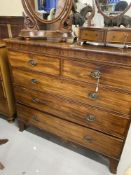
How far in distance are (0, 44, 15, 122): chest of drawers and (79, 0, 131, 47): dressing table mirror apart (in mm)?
906

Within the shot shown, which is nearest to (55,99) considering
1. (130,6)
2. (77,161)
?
(77,161)

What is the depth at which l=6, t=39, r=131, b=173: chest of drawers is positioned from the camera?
3.39 ft

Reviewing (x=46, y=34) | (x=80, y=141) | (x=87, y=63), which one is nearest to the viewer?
(x=87, y=63)

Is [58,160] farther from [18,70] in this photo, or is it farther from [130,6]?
[130,6]

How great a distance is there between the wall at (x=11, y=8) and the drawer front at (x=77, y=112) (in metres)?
0.92

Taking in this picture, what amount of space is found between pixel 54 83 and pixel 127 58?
23.4 inches

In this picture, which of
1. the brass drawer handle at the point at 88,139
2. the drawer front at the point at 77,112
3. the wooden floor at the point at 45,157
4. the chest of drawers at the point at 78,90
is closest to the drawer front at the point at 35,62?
the chest of drawers at the point at 78,90

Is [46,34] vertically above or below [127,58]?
above

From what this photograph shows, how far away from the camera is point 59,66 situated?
3.90ft

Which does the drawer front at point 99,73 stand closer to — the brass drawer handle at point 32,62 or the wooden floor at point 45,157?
the brass drawer handle at point 32,62

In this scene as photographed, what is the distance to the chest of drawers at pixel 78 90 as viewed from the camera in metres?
1.03

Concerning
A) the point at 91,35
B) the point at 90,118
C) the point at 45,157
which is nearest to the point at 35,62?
the point at 91,35

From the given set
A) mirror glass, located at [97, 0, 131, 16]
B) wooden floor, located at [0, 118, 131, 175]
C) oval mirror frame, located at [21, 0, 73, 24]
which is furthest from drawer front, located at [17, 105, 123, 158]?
mirror glass, located at [97, 0, 131, 16]

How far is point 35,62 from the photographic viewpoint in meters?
1.28
